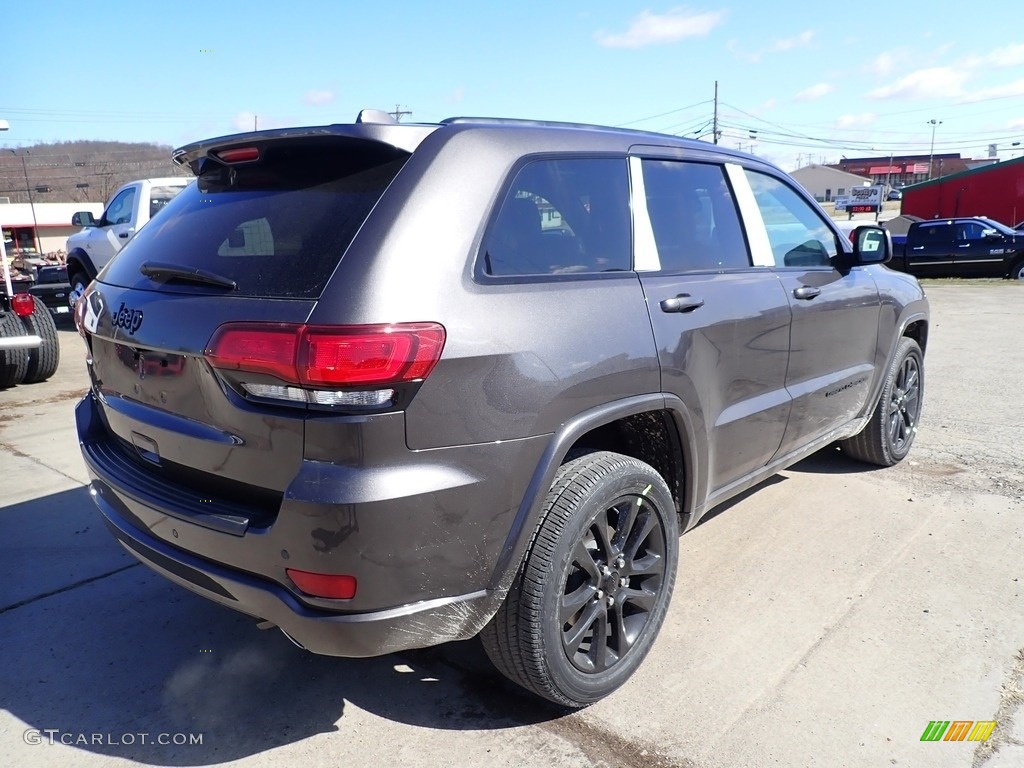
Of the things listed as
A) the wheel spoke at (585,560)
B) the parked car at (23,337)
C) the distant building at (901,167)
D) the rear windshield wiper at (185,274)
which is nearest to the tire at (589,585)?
the wheel spoke at (585,560)

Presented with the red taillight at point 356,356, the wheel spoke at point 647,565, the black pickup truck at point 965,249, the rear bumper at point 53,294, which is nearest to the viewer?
the red taillight at point 356,356

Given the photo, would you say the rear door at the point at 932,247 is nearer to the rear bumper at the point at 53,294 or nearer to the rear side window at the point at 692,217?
the rear bumper at the point at 53,294

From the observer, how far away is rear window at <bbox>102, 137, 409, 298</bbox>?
215cm

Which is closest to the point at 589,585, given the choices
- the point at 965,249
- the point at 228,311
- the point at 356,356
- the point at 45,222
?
the point at 356,356

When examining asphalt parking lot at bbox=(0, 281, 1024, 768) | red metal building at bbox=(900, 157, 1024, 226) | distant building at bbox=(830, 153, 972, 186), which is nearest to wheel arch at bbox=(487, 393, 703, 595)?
asphalt parking lot at bbox=(0, 281, 1024, 768)

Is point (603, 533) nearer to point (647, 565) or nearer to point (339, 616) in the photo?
point (647, 565)

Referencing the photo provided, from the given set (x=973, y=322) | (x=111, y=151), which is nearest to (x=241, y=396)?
(x=973, y=322)

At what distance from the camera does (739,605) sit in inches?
128

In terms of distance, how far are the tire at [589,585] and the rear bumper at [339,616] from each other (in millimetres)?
179

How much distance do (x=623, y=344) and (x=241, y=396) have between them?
46.3 inches

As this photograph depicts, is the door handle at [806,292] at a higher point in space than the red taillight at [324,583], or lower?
higher

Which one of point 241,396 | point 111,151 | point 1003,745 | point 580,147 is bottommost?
point 1003,745

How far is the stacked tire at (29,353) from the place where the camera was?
6.94 metres

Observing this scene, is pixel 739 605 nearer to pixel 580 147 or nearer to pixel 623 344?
pixel 623 344
